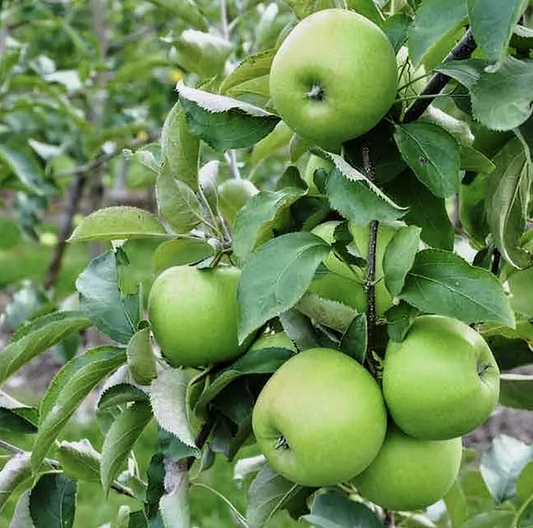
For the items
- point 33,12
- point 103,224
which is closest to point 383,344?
point 103,224

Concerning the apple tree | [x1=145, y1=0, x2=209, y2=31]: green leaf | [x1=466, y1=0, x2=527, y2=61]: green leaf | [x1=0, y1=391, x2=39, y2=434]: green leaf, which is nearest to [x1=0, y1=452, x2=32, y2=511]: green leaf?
the apple tree

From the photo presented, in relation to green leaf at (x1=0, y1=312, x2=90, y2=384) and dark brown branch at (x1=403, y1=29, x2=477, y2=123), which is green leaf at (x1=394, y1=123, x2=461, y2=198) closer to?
dark brown branch at (x1=403, y1=29, x2=477, y2=123)

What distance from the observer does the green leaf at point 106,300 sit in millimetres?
966

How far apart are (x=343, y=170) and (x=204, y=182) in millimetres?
270

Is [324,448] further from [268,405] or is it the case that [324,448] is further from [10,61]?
[10,61]

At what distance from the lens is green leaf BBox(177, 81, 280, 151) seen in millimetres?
804

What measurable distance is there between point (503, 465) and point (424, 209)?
54 centimetres

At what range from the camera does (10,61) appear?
87.4 inches

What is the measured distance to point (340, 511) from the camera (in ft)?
3.37

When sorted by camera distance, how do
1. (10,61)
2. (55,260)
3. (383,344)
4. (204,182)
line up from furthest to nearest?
(55,260), (10,61), (204,182), (383,344)

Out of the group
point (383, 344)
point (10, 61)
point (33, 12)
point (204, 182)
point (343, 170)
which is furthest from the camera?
point (33, 12)

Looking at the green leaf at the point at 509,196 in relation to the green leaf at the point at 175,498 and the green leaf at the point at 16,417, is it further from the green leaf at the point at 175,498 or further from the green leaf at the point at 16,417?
the green leaf at the point at 16,417

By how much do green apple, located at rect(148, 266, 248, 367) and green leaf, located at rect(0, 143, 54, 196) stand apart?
1423mm

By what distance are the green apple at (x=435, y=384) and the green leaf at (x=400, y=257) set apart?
0.05 meters
